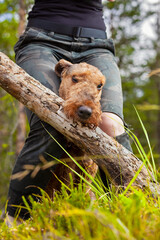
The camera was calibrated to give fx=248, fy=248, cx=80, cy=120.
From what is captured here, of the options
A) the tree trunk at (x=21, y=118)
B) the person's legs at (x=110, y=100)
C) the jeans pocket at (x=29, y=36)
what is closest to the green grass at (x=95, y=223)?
the person's legs at (x=110, y=100)

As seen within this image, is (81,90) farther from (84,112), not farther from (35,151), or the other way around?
(35,151)

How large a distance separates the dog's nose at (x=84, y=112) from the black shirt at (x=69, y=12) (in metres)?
1.42

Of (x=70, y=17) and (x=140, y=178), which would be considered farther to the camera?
(x=70, y=17)

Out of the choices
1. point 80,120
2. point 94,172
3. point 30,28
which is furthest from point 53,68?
point 94,172

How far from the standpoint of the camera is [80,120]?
6.60ft

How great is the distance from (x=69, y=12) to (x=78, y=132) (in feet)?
5.42

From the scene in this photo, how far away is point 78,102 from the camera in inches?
78.8

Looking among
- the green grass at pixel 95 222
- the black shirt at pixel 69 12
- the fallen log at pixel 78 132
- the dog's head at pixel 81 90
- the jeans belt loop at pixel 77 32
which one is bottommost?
the green grass at pixel 95 222

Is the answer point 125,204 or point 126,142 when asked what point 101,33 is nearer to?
point 126,142

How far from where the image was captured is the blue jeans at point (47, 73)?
240 cm

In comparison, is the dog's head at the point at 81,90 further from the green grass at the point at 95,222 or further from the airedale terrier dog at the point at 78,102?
the green grass at the point at 95,222

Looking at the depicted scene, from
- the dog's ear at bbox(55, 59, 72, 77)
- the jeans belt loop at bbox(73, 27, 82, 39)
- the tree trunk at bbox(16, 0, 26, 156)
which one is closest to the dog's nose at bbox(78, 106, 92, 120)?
the dog's ear at bbox(55, 59, 72, 77)

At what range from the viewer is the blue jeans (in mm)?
2400

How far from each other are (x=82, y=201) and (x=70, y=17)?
2.20 metres
